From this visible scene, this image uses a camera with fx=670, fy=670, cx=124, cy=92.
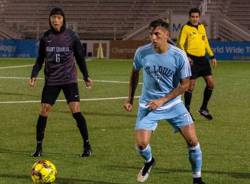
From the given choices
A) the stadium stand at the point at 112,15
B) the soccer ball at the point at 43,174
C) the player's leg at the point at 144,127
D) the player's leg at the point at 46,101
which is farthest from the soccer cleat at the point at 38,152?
the stadium stand at the point at 112,15

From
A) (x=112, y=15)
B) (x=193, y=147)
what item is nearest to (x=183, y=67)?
(x=193, y=147)

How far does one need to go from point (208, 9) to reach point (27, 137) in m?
39.7

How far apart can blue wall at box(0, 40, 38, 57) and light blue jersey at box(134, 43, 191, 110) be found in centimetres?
3968

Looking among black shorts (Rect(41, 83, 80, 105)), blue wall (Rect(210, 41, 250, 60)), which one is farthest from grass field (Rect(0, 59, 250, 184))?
blue wall (Rect(210, 41, 250, 60))

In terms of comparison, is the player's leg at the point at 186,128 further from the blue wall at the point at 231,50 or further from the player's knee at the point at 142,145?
the blue wall at the point at 231,50

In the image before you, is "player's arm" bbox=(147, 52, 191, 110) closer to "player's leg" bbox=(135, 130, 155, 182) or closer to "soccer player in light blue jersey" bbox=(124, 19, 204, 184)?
→ "soccer player in light blue jersey" bbox=(124, 19, 204, 184)

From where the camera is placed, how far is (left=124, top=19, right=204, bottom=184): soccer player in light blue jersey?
7.62m

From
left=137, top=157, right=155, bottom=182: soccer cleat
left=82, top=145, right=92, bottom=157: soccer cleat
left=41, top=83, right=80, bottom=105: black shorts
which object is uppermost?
left=41, top=83, right=80, bottom=105: black shorts

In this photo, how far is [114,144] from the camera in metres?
11.1

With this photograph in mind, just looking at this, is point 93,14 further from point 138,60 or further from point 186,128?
point 186,128

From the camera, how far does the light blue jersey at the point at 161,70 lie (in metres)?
7.63

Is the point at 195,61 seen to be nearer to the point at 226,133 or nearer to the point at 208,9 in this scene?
the point at 226,133

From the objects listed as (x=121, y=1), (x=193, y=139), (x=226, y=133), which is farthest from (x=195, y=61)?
(x=121, y=1)

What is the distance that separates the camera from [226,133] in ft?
40.7
